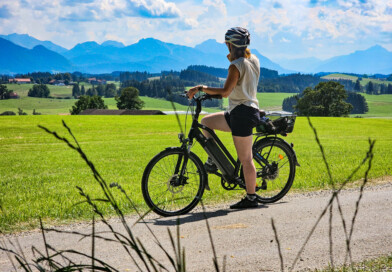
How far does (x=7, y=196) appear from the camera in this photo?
27.4 ft

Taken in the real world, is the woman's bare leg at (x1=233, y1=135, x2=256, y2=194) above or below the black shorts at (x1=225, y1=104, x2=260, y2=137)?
below

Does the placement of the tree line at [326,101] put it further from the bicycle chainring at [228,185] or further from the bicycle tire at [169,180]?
the bicycle tire at [169,180]

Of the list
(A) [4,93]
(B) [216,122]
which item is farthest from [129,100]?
(B) [216,122]

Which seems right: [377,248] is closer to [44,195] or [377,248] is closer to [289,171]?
[289,171]

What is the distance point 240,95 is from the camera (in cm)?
595

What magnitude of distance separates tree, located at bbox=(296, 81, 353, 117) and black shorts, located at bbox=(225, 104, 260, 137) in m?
88.4

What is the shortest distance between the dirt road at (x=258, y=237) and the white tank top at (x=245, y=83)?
62.7 inches

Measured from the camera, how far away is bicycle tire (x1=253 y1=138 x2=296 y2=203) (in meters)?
6.81

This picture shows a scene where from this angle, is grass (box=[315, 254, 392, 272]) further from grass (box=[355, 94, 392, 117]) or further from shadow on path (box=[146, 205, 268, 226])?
grass (box=[355, 94, 392, 117])

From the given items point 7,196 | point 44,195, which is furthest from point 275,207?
point 7,196

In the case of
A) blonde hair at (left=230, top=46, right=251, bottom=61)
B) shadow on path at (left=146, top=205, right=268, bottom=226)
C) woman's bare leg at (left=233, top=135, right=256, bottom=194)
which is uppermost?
blonde hair at (left=230, top=46, right=251, bottom=61)

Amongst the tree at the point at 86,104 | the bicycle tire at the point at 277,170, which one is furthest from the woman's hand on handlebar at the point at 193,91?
the tree at the point at 86,104

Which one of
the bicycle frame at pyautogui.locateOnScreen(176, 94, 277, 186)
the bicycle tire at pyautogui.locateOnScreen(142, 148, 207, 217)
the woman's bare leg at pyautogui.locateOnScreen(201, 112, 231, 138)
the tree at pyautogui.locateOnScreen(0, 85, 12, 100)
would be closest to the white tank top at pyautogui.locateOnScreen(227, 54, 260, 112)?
the woman's bare leg at pyautogui.locateOnScreen(201, 112, 231, 138)

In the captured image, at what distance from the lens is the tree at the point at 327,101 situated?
91.6 metres
